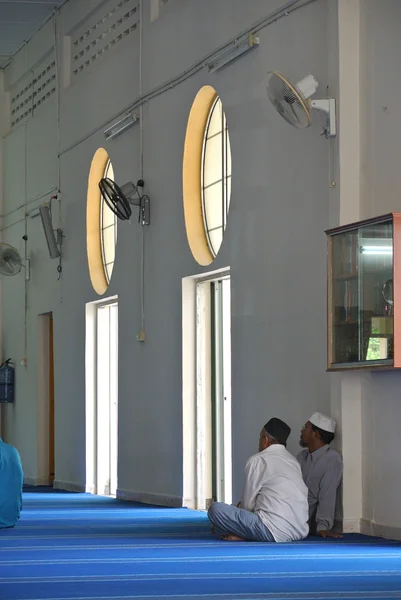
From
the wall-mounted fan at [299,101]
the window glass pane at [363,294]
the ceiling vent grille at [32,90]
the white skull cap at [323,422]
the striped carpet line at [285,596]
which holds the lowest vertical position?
the striped carpet line at [285,596]

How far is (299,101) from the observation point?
26.6ft

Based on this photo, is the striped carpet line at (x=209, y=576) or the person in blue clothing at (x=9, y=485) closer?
the striped carpet line at (x=209, y=576)

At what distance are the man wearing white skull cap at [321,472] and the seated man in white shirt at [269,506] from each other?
11.1 inches

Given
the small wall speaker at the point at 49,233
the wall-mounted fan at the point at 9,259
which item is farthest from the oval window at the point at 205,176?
the wall-mounted fan at the point at 9,259

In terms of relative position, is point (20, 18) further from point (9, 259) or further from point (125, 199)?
point (125, 199)

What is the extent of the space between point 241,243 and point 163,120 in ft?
7.55

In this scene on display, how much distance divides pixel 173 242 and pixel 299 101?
11.8 feet

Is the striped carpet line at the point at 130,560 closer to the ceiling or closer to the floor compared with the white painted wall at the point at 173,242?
closer to the floor

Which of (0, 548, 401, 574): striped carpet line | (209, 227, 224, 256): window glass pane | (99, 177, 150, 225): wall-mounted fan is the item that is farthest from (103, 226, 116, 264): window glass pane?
(0, 548, 401, 574): striped carpet line

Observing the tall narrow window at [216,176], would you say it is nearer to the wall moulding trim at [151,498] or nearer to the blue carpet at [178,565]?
the wall moulding trim at [151,498]

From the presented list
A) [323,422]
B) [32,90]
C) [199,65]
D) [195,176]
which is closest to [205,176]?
[195,176]

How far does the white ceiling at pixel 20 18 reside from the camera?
591 inches

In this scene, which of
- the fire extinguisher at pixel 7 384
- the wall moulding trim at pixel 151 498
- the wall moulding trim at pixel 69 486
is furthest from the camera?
the fire extinguisher at pixel 7 384

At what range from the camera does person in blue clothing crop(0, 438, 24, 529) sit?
361 inches
